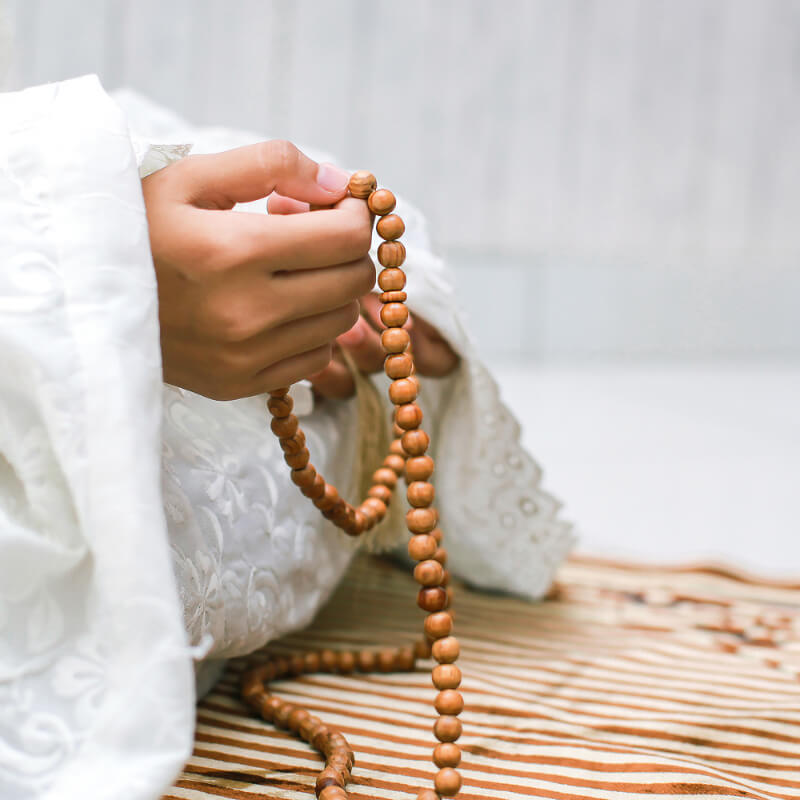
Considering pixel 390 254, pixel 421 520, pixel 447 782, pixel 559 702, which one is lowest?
pixel 559 702

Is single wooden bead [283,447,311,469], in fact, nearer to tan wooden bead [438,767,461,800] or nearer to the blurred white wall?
tan wooden bead [438,767,461,800]

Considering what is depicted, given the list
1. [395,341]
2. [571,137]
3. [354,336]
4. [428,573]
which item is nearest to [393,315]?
[395,341]

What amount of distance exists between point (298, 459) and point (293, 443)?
1 centimetres

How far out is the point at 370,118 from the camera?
8.07 feet

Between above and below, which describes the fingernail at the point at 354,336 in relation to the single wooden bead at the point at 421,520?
above

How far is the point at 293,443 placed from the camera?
0.51 m

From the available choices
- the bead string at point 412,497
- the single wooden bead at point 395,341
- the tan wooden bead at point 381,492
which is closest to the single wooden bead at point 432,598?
the bead string at point 412,497

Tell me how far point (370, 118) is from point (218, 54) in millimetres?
474

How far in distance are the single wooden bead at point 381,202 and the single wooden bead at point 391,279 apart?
3 centimetres

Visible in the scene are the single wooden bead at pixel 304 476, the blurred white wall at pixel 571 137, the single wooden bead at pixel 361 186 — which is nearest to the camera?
the single wooden bead at pixel 361 186

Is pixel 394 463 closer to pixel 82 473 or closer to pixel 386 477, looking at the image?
pixel 386 477

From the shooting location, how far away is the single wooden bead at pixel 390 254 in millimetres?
420

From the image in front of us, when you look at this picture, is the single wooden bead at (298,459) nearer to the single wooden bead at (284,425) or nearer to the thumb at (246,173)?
the single wooden bead at (284,425)

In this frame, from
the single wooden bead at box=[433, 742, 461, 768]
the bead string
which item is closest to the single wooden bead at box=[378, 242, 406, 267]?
the bead string
